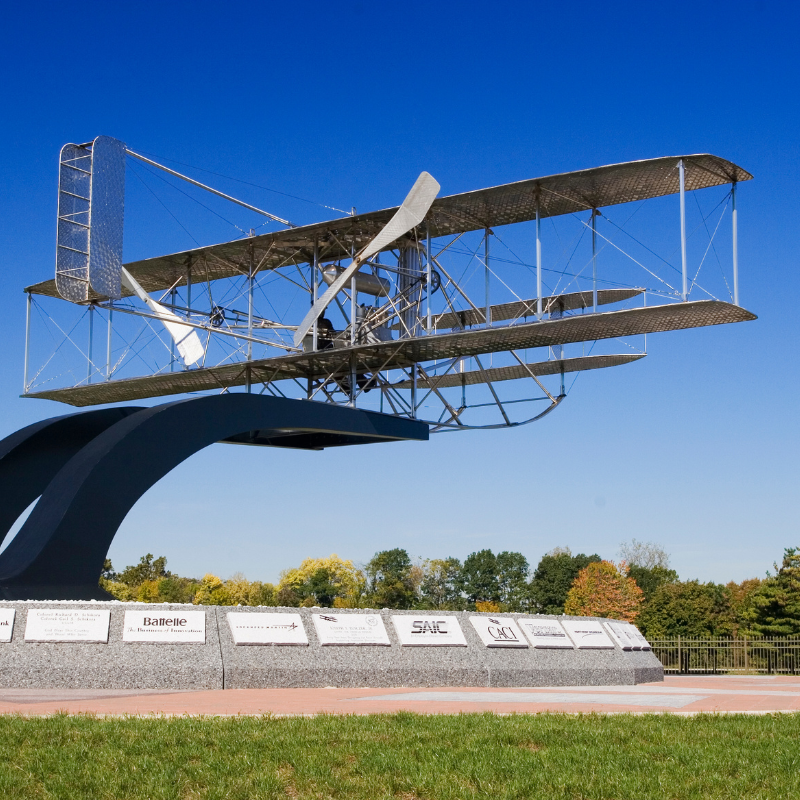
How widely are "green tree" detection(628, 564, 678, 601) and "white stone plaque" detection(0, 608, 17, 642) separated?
86121mm

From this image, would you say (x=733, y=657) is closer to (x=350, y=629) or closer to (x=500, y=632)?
(x=500, y=632)

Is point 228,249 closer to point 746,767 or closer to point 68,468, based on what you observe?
point 68,468

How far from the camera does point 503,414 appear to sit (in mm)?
29406

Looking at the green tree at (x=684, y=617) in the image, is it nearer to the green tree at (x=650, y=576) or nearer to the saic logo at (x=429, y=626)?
the green tree at (x=650, y=576)

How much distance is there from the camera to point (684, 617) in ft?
192

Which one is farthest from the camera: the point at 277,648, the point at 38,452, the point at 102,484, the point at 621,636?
the point at 38,452

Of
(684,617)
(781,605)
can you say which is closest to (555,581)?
(684,617)

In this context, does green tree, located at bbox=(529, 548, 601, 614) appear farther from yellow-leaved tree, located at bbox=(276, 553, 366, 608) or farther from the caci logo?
the caci logo

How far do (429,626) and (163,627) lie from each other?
5.03 meters

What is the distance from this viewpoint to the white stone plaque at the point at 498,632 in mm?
19703

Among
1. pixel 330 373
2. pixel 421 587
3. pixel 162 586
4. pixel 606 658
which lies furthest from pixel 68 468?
pixel 421 587

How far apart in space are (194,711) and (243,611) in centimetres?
524

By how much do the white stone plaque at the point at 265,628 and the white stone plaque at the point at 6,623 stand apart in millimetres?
3445

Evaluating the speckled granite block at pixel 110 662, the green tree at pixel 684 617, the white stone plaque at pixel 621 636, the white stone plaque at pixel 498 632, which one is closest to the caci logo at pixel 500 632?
the white stone plaque at pixel 498 632
